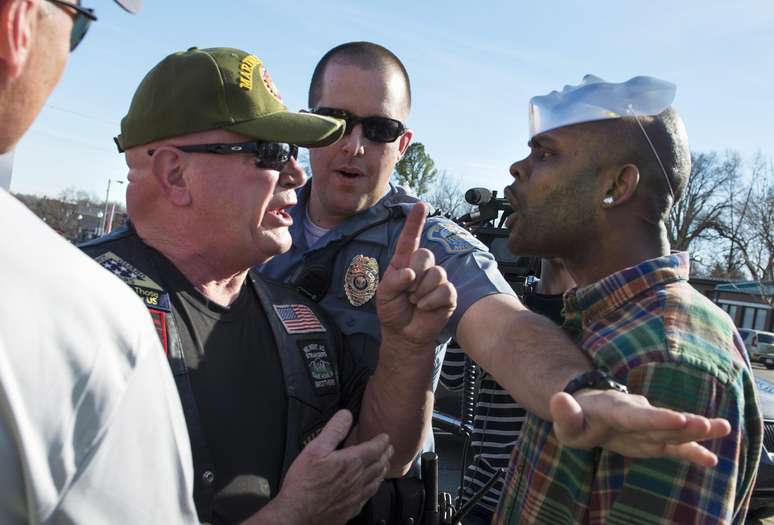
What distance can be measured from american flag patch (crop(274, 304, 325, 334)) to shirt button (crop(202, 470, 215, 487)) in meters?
0.53

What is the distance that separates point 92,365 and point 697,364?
1.14m

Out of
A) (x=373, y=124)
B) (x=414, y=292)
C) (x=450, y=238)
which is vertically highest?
(x=373, y=124)

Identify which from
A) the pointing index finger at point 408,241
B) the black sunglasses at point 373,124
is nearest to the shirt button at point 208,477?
the pointing index finger at point 408,241

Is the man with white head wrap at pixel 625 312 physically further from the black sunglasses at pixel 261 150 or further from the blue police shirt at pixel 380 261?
the black sunglasses at pixel 261 150

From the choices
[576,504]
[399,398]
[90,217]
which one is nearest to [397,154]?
A: [399,398]

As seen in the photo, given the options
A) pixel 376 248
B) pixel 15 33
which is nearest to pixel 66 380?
pixel 15 33

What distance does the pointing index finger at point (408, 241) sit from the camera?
1936 mm

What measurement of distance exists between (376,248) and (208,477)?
1.13 meters

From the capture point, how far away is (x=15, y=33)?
907 mm

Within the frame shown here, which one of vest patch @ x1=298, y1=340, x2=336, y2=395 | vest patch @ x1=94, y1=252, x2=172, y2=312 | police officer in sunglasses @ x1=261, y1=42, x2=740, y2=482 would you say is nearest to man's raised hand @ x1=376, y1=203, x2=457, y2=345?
police officer in sunglasses @ x1=261, y1=42, x2=740, y2=482

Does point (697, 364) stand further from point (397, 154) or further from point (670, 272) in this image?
point (397, 154)

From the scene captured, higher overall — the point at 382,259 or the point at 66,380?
the point at 382,259

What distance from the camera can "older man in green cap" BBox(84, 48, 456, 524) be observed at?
73.5 inches

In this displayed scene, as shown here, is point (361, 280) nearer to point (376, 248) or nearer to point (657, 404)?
point (376, 248)
